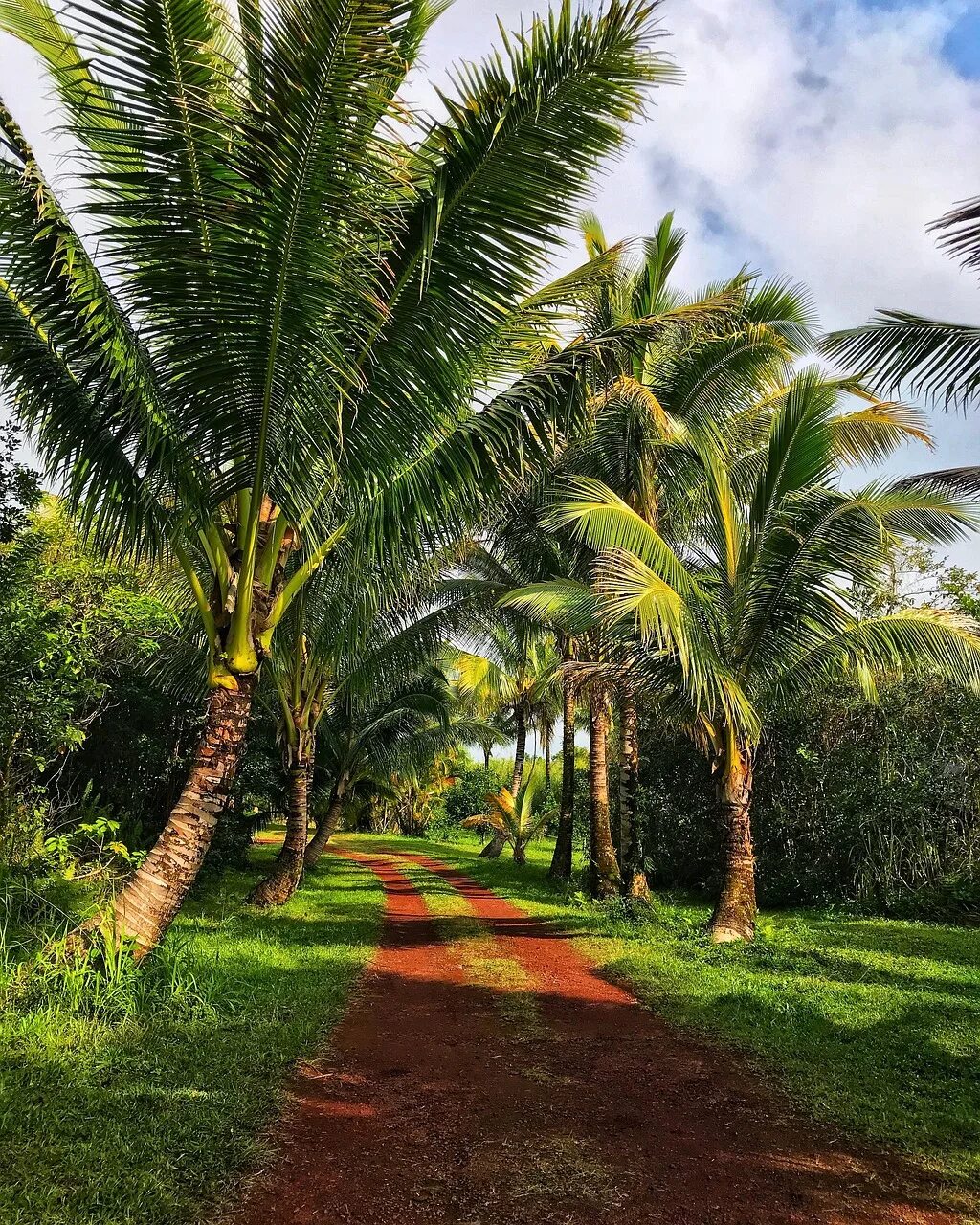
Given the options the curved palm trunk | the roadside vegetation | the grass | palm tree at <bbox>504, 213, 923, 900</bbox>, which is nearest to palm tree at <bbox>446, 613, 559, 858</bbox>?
the curved palm trunk

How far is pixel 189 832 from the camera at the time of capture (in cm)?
561

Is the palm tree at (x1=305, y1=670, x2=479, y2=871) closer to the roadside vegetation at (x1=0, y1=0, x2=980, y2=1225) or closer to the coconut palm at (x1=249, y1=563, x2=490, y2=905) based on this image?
the coconut palm at (x1=249, y1=563, x2=490, y2=905)

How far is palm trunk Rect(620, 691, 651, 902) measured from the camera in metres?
12.9

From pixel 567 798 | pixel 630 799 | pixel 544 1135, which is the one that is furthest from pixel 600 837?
pixel 544 1135

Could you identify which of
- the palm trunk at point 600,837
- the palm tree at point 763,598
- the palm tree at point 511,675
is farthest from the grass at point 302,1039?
the palm tree at point 511,675

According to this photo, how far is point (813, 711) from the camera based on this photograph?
1435 cm

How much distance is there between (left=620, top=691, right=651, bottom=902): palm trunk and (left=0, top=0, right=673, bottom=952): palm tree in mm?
7471

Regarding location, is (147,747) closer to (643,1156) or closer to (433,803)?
(643,1156)

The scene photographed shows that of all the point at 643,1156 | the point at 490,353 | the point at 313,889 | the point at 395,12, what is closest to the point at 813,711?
the point at 313,889

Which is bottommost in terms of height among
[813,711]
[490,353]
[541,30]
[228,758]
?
[228,758]

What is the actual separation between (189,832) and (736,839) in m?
6.58

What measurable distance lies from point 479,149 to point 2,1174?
5395 mm

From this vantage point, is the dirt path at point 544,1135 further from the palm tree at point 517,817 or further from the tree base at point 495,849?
the tree base at point 495,849

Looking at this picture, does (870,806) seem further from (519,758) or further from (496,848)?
(496,848)
